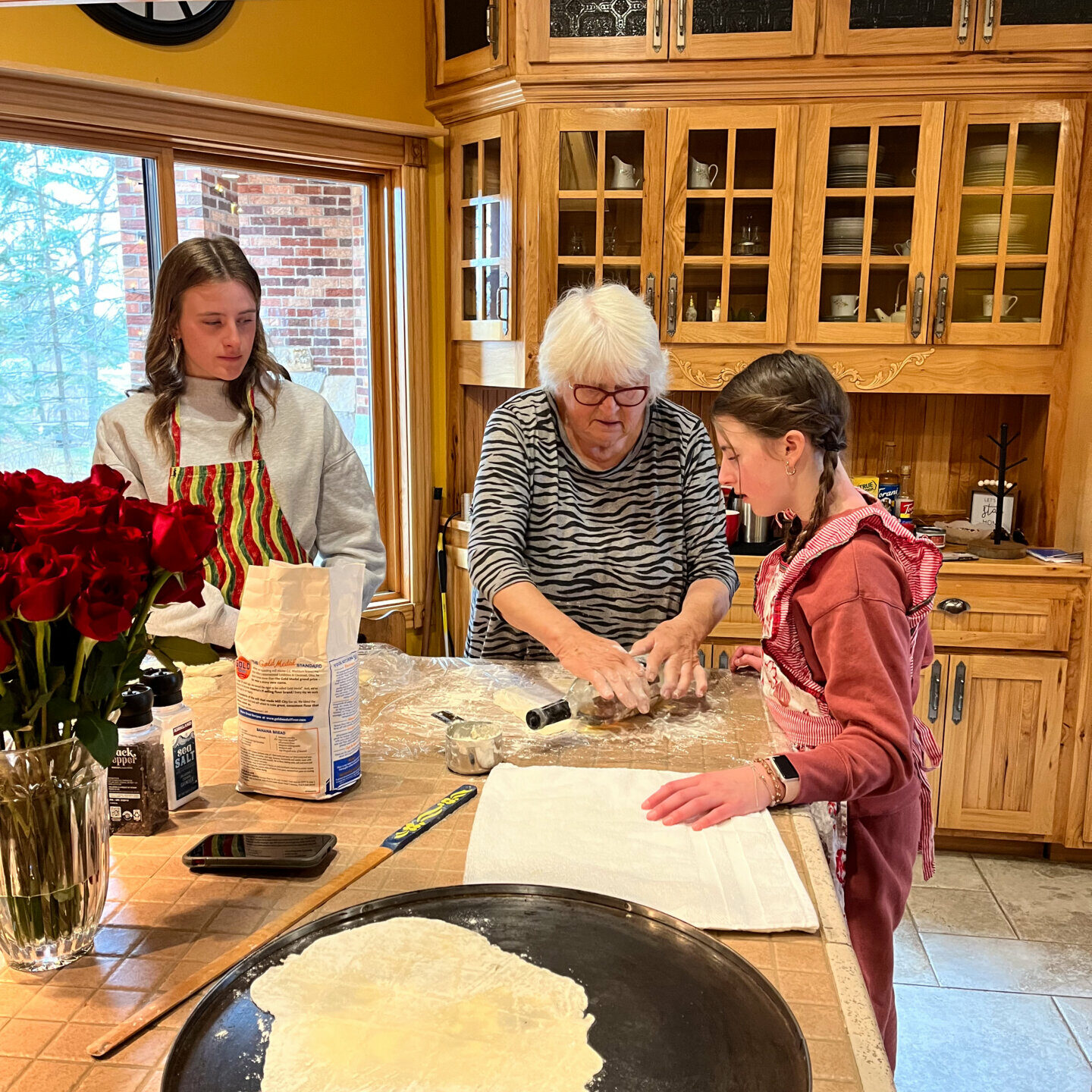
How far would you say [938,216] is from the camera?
2.88m

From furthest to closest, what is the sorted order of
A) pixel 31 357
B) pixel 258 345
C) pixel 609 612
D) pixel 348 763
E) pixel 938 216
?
1. pixel 938 216
2. pixel 31 357
3. pixel 258 345
4. pixel 609 612
5. pixel 348 763

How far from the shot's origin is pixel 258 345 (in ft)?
6.34

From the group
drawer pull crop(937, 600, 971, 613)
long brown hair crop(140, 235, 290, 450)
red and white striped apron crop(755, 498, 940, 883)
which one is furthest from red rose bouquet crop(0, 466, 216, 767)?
drawer pull crop(937, 600, 971, 613)

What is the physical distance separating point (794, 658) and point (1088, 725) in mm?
2022

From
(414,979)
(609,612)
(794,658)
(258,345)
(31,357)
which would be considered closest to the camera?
(414,979)

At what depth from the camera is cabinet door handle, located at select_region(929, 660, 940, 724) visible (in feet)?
9.60

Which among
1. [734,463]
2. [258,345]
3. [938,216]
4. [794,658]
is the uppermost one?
[938,216]

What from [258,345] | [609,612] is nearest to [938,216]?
[609,612]

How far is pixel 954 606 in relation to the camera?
9.35 ft

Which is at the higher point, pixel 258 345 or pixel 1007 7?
pixel 1007 7

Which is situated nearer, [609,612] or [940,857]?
[609,612]

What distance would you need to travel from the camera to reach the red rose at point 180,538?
2.55 ft

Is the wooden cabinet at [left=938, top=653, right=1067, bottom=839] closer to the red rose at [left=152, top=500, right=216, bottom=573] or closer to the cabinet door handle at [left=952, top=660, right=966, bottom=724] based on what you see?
the cabinet door handle at [left=952, top=660, right=966, bottom=724]

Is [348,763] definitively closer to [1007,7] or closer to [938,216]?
[938,216]
